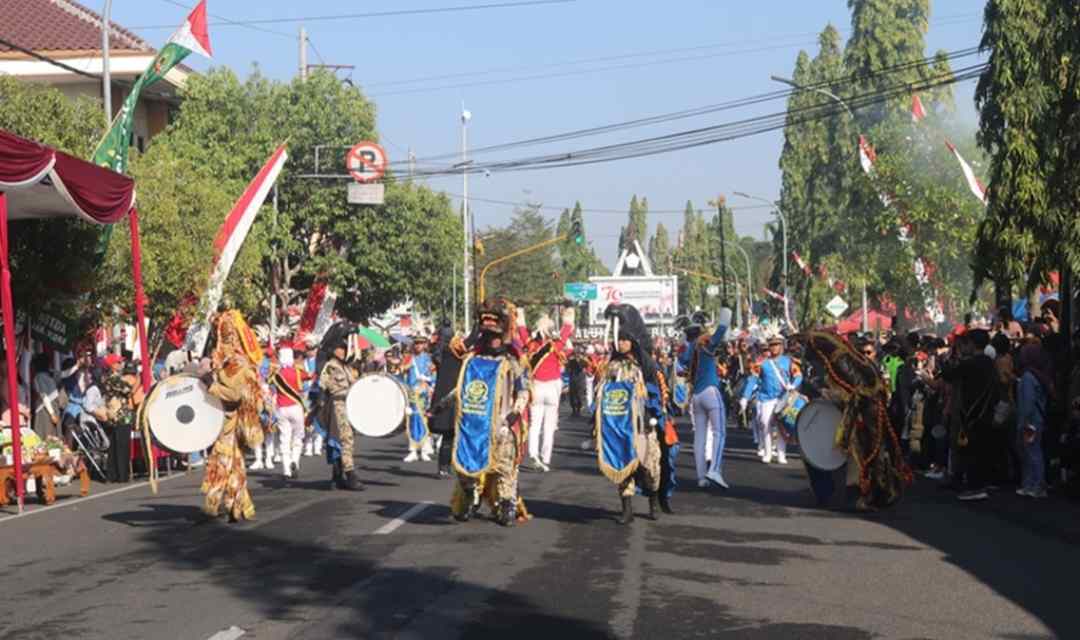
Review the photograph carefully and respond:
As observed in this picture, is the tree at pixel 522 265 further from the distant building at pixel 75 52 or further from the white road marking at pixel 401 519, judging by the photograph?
the white road marking at pixel 401 519

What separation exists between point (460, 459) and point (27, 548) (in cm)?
390

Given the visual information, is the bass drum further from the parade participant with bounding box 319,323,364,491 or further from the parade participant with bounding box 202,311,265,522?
the parade participant with bounding box 202,311,265,522

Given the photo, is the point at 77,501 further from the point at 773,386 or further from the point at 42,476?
the point at 773,386

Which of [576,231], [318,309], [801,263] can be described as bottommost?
[318,309]

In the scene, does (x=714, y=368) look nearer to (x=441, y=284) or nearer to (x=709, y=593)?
(x=709, y=593)

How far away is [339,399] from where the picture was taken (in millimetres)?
18828

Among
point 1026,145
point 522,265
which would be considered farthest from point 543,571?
point 522,265

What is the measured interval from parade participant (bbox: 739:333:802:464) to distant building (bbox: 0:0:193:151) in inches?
1041

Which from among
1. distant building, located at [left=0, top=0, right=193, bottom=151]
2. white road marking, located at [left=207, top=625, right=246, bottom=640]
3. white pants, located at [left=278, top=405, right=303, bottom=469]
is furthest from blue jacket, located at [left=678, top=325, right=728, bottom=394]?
distant building, located at [left=0, top=0, right=193, bottom=151]

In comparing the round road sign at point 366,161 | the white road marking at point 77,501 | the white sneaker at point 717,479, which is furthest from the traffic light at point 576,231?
the white sneaker at point 717,479

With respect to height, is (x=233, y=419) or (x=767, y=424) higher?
(x=233, y=419)

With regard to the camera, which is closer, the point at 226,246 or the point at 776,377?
the point at 776,377

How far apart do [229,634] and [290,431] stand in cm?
1182

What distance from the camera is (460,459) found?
14.6 metres
